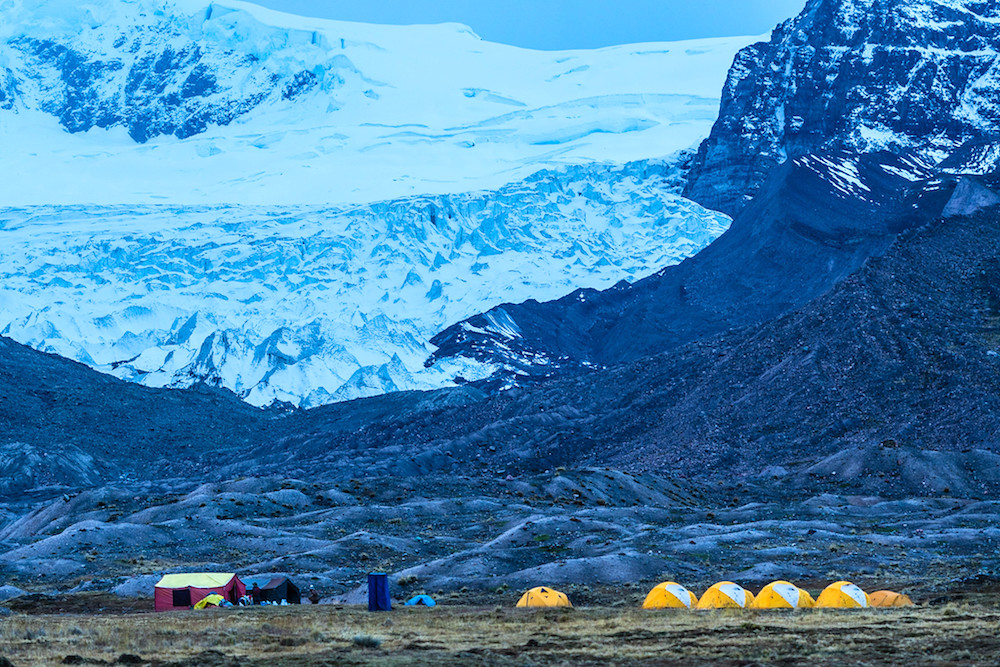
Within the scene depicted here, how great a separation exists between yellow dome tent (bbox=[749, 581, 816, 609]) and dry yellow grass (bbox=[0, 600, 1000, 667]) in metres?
3.50

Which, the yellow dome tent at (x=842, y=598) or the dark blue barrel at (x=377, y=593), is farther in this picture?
the dark blue barrel at (x=377, y=593)

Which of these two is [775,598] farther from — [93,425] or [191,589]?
[93,425]

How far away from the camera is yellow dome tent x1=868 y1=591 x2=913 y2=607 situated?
139 ft

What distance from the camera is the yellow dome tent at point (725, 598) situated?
43906 millimetres

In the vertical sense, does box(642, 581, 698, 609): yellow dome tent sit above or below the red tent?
below

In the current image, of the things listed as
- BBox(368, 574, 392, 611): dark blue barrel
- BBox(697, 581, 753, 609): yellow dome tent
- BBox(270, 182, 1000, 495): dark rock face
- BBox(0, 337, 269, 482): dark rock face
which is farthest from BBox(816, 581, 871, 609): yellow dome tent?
BBox(0, 337, 269, 482): dark rock face

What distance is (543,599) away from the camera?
46.0m

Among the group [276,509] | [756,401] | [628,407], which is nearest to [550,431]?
[628,407]

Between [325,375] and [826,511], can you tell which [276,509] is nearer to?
[826,511]

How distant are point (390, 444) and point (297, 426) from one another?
3069 cm

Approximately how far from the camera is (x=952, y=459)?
91500 mm

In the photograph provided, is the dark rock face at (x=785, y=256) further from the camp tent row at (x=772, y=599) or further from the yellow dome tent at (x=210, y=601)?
the camp tent row at (x=772, y=599)

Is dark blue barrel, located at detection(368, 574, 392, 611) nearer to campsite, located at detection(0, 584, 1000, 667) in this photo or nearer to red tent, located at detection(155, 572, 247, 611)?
campsite, located at detection(0, 584, 1000, 667)

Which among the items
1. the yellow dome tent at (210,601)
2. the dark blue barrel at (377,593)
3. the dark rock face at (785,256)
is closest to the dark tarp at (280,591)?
the yellow dome tent at (210,601)
